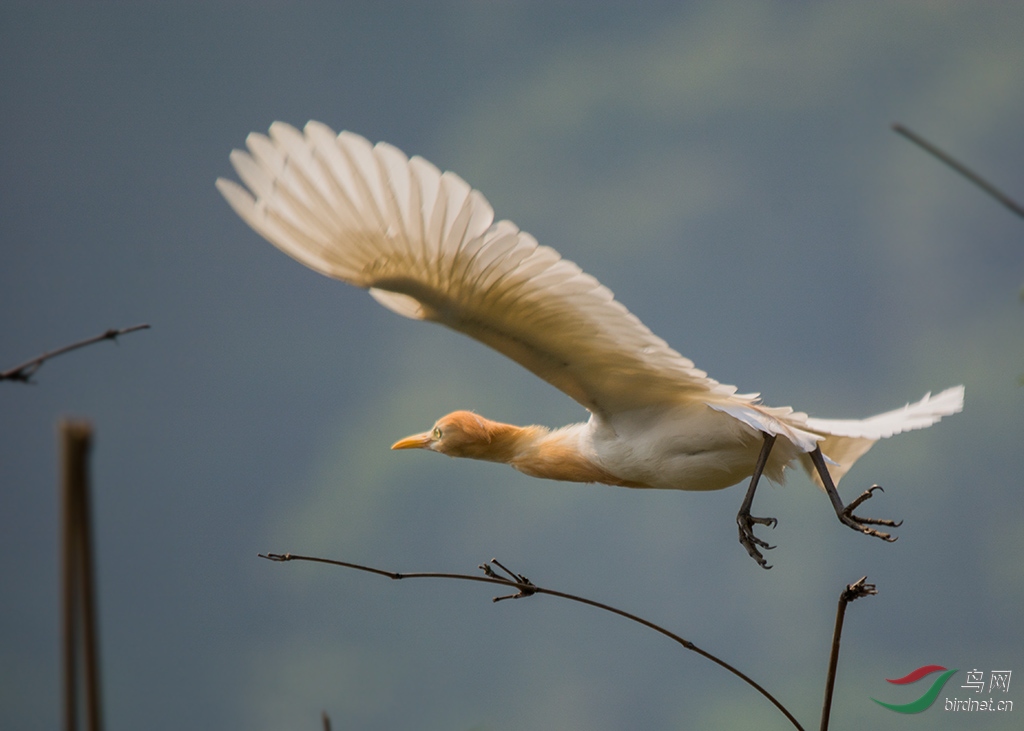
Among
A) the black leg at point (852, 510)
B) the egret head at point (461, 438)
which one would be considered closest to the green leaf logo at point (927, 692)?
the black leg at point (852, 510)

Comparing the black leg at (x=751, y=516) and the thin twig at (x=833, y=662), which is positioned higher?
the black leg at (x=751, y=516)

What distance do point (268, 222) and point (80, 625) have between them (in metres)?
0.74

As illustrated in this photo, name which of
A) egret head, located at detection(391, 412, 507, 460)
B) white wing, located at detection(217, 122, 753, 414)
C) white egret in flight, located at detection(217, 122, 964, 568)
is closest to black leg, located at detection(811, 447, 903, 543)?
white egret in flight, located at detection(217, 122, 964, 568)

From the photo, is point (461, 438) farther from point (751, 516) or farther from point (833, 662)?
point (833, 662)

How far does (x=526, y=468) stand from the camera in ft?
4.20

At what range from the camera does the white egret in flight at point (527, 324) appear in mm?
875

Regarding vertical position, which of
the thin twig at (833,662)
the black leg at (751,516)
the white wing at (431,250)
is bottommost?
the thin twig at (833,662)

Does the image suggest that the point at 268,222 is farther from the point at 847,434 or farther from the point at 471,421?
the point at 847,434

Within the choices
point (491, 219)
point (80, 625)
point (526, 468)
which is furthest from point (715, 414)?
point (80, 625)

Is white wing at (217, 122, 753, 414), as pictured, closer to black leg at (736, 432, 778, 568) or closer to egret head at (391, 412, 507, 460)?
black leg at (736, 432, 778, 568)

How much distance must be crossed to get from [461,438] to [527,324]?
31 cm

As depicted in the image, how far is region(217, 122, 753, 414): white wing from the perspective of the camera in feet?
2.84

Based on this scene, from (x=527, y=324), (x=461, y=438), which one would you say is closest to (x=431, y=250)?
(x=527, y=324)

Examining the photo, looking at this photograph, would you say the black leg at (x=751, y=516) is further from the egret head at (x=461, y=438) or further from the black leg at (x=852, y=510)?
the egret head at (x=461, y=438)
